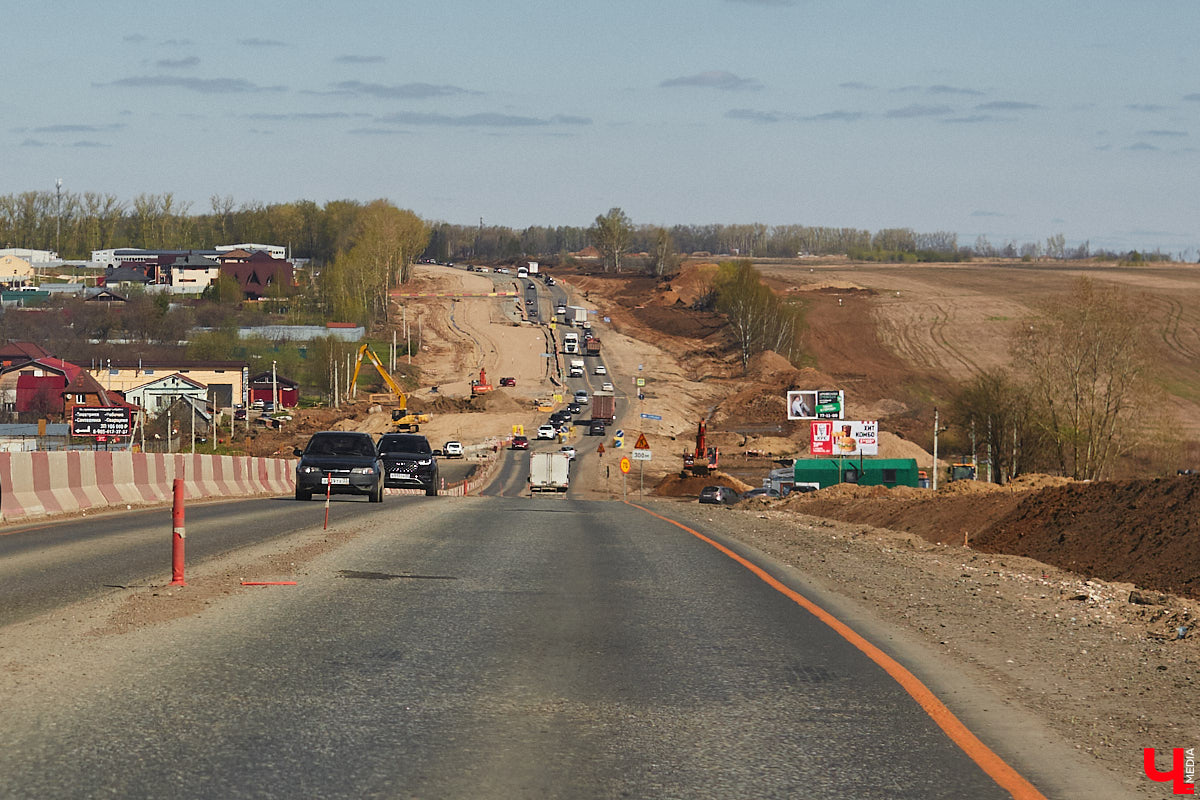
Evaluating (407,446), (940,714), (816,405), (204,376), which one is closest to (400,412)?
(816,405)

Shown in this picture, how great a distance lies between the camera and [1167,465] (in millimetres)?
80812

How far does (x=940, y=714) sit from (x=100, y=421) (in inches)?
3163

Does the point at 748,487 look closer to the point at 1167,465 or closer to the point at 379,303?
the point at 1167,465

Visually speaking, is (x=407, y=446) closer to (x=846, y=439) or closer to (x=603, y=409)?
(x=846, y=439)

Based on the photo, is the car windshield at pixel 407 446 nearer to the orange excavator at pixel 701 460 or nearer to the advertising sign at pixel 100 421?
the orange excavator at pixel 701 460

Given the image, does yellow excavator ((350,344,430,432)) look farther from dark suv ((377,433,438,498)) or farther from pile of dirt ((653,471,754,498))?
dark suv ((377,433,438,498))

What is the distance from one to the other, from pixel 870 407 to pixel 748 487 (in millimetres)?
40416

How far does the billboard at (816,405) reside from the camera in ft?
275

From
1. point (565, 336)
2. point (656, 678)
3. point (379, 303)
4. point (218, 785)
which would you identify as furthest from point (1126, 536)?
point (379, 303)

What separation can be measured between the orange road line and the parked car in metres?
49.0

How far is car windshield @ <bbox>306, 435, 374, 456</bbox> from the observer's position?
29094 mm

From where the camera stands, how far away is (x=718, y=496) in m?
62.4

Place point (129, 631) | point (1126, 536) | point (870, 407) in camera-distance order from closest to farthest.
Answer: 1. point (129, 631)
2. point (1126, 536)
3. point (870, 407)

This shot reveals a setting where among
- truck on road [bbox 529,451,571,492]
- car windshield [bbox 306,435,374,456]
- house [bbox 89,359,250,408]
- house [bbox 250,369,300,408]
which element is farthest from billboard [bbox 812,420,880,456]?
house [bbox 250,369,300,408]
